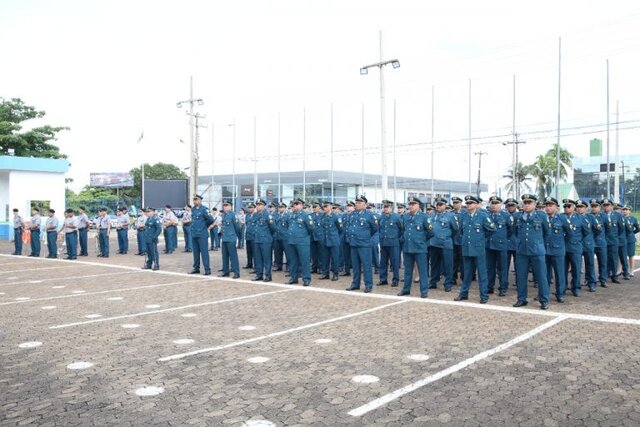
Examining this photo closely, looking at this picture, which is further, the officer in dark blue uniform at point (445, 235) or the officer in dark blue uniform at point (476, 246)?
the officer in dark blue uniform at point (445, 235)

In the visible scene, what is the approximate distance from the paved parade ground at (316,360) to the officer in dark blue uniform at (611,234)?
190cm

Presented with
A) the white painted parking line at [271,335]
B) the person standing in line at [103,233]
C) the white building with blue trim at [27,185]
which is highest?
the white building with blue trim at [27,185]

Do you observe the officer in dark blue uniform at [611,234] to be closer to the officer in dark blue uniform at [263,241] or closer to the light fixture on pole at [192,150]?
the officer in dark blue uniform at [263,241]

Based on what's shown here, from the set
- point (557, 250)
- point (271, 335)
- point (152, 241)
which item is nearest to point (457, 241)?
point (557, 250)

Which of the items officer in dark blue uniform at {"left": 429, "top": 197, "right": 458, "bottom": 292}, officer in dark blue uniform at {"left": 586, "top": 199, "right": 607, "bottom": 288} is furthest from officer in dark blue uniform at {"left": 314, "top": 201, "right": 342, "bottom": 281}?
officer in dark blue uniform at {"left": 586, "top": 199, "right": 607, "bottom": 288}

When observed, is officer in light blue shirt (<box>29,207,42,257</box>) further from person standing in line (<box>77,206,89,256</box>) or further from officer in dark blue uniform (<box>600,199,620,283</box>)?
officer in dark blue uniform (<box>600,199,620,283</box>)

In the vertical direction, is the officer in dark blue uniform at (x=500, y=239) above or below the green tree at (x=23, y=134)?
below

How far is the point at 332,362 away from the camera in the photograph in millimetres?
5559

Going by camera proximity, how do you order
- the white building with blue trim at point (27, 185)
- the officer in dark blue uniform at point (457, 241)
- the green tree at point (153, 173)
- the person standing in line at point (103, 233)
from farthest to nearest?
the green tree at point (153, 173) < the white building with blue trim at point (27, 185) < the person standing in line at point (103, 233) < the officer in dark blue uniform at point (457, 241)

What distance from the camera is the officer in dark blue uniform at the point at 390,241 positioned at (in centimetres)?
1091

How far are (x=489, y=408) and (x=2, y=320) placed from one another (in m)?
6.51

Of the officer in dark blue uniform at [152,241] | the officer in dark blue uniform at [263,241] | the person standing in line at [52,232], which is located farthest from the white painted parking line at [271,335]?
the person standing in line at [52,232]

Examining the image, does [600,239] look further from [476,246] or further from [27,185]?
[27,185]

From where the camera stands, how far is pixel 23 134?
36344mm
